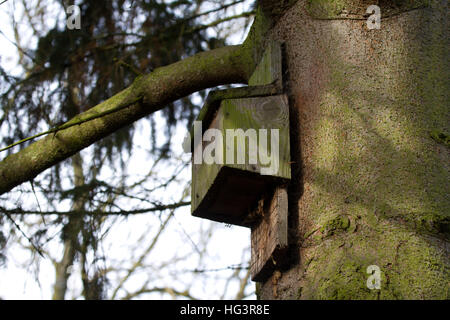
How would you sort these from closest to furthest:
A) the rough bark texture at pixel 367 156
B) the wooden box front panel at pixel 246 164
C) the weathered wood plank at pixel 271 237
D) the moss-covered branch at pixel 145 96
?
the rough bark texture at pixel 367 156 → the weathered wood plank at pixel 271 237 → the wooden box front panel at pixel 246 164 → the moss-covered branch at pixel 145 96

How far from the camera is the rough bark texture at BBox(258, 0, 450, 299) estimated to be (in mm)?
1325

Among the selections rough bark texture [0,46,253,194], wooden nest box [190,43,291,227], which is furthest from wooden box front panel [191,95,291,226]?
rough bark texture [0,46,253,194]

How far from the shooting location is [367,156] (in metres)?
1.45

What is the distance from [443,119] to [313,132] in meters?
0.34

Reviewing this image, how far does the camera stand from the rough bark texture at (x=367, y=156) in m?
1.33

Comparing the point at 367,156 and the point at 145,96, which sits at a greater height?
the point at 145,96

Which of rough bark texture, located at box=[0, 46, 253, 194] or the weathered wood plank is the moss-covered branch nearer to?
rough bark texture, located at box=[0, 46, 253, 194]

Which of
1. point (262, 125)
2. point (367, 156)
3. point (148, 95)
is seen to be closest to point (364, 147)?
point (367, 156)

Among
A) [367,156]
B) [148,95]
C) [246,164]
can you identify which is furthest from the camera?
[148,95]

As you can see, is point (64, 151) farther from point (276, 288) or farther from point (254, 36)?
point (276, 288)

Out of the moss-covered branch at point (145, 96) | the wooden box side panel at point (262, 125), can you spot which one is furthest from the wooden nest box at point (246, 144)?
the moss-covered branch at point (145, 96)

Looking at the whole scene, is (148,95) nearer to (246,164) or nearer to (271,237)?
(246,164)

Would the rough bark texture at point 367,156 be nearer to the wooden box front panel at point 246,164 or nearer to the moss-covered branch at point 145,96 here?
the wooden box front panel at point 246,164
